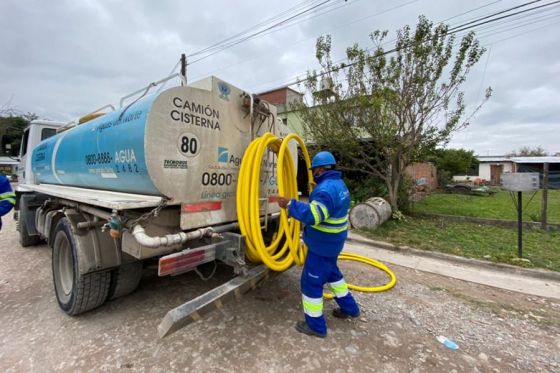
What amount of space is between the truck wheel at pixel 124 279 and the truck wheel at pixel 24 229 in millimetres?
3583

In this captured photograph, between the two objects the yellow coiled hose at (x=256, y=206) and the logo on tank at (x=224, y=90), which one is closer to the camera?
the yellow coiled hose at (x=256, y=206)

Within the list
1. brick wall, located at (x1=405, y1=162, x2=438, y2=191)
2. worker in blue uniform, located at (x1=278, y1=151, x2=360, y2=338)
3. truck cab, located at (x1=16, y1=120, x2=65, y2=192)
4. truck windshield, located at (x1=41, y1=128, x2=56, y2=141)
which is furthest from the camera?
brick wall, located at (x1=405, y1=162, x2=438, y2=191)

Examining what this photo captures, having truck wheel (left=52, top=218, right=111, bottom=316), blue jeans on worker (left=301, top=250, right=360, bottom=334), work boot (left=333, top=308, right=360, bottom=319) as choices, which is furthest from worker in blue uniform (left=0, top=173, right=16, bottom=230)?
work boot (left=333, top=308, right=360, bottom=319)

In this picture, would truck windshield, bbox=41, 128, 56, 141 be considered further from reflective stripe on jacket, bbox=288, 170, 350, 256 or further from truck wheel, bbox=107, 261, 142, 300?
reflective stripe on jacket, bbox=288, 170, 350, 256

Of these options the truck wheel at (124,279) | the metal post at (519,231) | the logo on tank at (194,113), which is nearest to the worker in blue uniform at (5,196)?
the truck wheel at (124,279)

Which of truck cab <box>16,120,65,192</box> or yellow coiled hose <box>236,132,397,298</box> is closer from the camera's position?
yellow coiled hose <box>236,132,397,298</box>

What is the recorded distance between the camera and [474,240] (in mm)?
5809

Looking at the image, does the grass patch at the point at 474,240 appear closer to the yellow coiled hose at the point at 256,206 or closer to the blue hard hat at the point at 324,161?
the yellow coiled hose at the point at 256,206

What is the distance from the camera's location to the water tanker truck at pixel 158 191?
2252 mm

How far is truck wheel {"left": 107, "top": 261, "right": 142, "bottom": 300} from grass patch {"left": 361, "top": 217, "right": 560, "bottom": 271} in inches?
190

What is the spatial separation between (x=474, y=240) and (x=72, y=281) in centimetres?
710

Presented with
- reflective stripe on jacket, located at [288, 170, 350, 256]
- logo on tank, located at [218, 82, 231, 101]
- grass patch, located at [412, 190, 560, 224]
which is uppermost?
logo on tank, located at [218, 82, 231, 101]

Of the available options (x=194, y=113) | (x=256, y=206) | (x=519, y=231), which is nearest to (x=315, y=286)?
(x=256, y=206)

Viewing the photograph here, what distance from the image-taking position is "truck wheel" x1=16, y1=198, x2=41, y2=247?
16.6 feet
